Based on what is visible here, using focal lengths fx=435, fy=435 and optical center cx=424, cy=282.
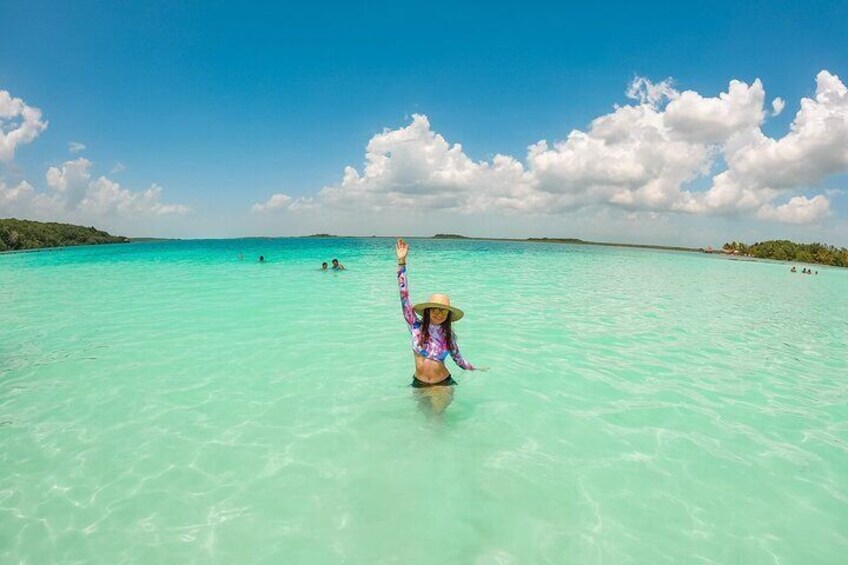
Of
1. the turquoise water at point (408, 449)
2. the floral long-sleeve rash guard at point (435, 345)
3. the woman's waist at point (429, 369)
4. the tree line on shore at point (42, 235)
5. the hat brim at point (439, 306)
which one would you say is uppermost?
the tree line on shore at point (42, 235)

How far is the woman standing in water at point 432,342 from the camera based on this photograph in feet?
21.8

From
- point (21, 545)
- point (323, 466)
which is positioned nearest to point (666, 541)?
point (323, 466)

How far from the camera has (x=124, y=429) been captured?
6.77 m

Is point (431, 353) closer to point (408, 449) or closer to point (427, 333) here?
point (427, 333)

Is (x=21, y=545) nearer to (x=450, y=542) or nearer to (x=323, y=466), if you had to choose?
(x=323, y=466)

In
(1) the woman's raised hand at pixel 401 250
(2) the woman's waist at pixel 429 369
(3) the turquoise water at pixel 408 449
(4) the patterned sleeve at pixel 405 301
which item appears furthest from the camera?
(2) the woman's waist at pixel 429 369

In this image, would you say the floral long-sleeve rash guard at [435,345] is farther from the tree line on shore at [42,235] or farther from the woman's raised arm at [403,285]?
the tree line on shore at [42,235]

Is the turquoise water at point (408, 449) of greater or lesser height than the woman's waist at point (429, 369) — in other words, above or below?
below

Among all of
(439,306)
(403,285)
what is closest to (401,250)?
(403,285)

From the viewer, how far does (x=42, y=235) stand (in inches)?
4067

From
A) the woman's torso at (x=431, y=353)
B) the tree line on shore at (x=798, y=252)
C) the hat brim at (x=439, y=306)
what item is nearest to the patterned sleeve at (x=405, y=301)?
the hat brim at (x=439, y=306)

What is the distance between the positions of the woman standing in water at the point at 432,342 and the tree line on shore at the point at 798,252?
338 feet

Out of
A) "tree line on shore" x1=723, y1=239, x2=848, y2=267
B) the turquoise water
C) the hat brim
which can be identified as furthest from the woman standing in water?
"tree line on shore" x1=723, y1=239, x2=848, y2=267

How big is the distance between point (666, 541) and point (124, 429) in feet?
24.8
